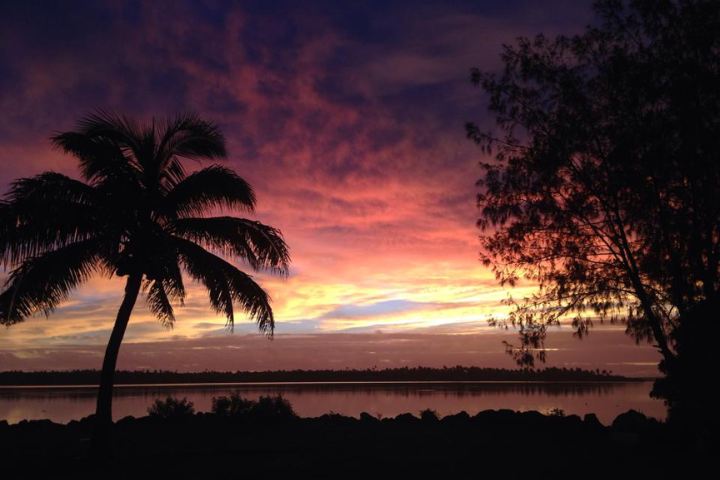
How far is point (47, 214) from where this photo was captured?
1512 centimetres

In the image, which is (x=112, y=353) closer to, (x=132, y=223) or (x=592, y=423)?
(x=132, y=223)

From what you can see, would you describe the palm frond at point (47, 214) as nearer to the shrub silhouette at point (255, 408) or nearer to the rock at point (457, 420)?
the shrub silhouette at point (255, 408)

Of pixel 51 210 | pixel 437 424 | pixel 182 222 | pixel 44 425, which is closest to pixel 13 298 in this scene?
pixel 51 210

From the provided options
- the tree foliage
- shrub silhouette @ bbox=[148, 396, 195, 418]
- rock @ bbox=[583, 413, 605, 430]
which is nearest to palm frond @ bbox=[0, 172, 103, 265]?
the tree foliage

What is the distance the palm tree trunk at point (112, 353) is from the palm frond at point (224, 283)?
1.62 meters

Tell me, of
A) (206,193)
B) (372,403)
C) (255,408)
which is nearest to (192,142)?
(206,193)

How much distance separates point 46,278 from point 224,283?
4911mm

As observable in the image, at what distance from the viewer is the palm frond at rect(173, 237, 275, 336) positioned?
674 inches

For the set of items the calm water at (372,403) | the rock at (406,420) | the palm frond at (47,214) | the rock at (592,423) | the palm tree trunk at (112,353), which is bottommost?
the calm water at (372,403)

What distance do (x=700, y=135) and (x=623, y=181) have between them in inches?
90.9

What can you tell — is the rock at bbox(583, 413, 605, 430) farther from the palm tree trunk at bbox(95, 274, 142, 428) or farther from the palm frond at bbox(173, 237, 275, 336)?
the palm tree trunk at bbox(95, 274, 142, 428)

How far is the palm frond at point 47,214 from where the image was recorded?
48.8ft

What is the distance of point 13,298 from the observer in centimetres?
1454

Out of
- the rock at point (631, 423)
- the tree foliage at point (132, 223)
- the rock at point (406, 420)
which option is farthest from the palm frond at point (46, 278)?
the rock at point (631, 423)
